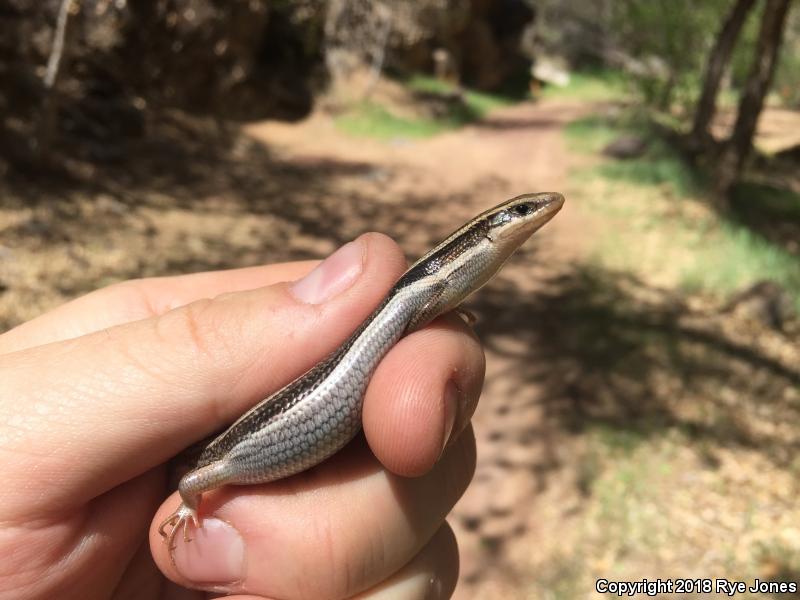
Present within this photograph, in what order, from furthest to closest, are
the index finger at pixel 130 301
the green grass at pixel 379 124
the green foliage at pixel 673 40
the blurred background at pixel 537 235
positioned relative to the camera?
the green grass at pixel 379 124 → the green foliage at pixel 673 40 → the blurred background at pixel 537 235 → the index finger at pixel 130 301

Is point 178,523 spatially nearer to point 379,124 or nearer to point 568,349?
point 568,349

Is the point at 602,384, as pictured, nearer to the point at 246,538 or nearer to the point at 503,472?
the point at 503,472

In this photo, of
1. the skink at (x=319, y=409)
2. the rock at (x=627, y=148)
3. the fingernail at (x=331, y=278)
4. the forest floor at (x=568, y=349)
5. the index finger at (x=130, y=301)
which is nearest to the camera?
the skink at (x=319, y=409)

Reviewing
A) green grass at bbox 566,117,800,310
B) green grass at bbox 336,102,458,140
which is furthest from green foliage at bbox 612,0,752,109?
green grass at bbox 336,102,458,140

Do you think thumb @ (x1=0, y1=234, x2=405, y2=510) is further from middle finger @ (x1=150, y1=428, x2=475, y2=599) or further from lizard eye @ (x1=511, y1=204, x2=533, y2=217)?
lizard eye @ (x1=511, y1=204, x2=533, y2=217)

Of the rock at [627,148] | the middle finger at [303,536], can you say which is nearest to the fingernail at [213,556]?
the middle finger at [303,536]

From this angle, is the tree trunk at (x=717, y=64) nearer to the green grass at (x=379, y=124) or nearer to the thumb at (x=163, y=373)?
the green grass at (x=379, y=124)

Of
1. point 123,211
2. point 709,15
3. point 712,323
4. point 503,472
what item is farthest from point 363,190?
point 709,15
